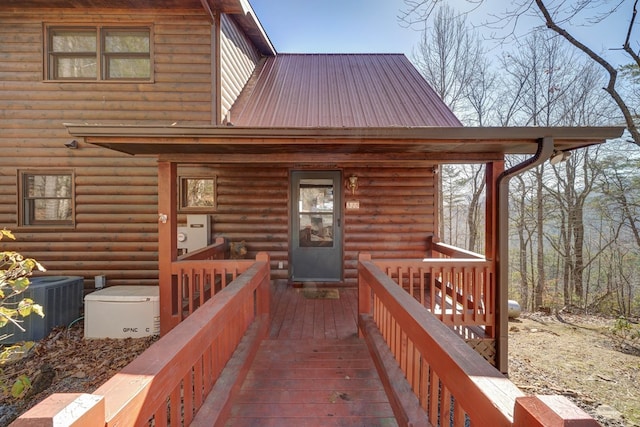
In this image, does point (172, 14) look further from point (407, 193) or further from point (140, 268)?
point (407, 193)

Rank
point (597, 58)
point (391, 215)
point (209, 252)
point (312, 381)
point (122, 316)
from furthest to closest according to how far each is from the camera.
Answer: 1. point (597, 58)
2. point (391, 215)
3. point (209, 252)
4. point (122, 316)
5. point (312, 381)

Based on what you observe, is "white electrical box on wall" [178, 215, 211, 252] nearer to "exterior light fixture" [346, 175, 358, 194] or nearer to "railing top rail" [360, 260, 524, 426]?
"exterior light fixture" [346, 175, 358, 194]

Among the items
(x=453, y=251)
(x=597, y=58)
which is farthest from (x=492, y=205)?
(x=597, y=58)

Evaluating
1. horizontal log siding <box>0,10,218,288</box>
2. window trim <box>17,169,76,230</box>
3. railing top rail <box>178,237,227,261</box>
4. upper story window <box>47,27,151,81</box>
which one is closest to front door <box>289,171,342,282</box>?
railing top rail <box>178,237,227,261</box>

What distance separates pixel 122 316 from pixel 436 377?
4.21m

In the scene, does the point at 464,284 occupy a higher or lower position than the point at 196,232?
lower

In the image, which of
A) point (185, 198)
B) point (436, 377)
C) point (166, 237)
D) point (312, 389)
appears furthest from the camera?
point (185, 198)

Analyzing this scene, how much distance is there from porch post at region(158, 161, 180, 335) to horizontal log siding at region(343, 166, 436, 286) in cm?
293

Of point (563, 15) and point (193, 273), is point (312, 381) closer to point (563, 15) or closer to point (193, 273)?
point (193, 273)

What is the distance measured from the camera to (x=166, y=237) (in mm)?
3602

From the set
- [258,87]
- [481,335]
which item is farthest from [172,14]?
[481,335]

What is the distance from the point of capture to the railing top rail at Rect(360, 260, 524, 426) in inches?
38.0

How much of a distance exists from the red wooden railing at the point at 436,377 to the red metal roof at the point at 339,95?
11.0 ft

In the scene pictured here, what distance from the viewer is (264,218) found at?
5480 mm
